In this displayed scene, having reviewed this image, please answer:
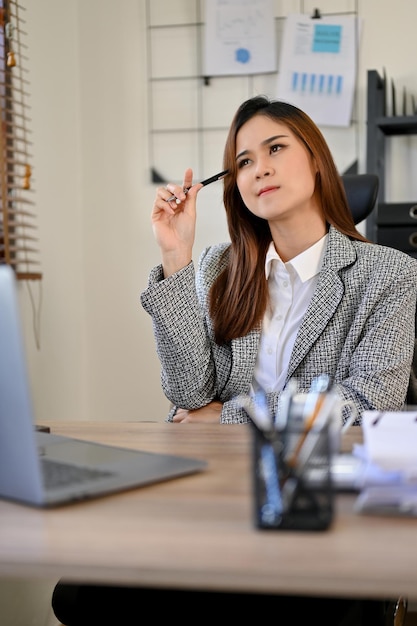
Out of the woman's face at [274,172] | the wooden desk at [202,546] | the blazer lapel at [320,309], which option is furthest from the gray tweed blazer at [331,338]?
the wooden desk at [202,546]

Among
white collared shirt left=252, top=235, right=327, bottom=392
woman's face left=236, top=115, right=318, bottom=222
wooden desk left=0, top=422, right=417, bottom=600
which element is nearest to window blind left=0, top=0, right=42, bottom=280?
woman's face left=236, top=115, right=318, bottom=222

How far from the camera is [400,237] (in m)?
2.66

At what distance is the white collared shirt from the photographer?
5.68 ft

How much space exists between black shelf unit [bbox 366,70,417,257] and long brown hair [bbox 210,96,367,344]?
0.81 metres

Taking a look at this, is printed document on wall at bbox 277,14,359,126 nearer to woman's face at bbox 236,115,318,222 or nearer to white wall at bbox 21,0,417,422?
white wall at bbox 21,0,417,422

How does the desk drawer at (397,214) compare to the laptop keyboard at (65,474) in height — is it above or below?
above

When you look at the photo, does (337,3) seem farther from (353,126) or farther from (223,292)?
(223,292)

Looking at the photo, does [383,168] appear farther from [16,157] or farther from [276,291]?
[276,291]

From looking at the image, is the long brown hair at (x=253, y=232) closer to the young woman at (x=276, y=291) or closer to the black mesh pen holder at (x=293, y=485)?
the young woman at (x=276, y=291)

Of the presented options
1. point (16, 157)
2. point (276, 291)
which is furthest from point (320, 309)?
point (16, 157)

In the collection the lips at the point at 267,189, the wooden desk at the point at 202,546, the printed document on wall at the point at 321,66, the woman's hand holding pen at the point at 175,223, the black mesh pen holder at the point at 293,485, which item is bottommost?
the wooden desk at the point at 202,546

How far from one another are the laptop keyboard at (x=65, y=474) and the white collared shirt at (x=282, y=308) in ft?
2.79

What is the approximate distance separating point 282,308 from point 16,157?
1.36 meters

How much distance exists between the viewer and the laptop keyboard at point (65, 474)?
31.8 inches
